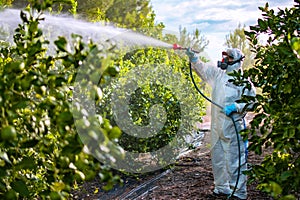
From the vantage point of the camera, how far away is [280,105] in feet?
7.43

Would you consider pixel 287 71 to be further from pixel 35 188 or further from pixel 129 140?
pixel 129 140

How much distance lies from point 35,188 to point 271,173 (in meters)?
2.02

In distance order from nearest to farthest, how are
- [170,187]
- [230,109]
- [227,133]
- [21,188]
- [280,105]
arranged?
[21,188]
[280,105]
[230,109]
[227,133]
[170,187]

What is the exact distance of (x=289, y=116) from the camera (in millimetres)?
2086

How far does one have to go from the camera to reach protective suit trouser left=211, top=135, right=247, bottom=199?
15.5 feet

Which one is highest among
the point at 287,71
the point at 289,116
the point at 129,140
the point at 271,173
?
the point at 287,71

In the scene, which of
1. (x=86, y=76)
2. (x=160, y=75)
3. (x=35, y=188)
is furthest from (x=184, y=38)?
(x=86, y=76)

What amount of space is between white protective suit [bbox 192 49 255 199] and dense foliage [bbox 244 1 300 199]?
1952 mm

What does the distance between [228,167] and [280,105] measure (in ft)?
8.61

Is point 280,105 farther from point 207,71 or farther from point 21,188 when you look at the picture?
point 207,71

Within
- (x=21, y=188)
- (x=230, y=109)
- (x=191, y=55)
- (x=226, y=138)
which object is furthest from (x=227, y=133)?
(x=21, y=188)

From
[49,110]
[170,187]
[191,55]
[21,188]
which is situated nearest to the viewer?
[49,110]

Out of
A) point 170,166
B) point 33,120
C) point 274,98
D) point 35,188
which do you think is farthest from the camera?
point 170,166

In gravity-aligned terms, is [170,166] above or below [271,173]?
below
